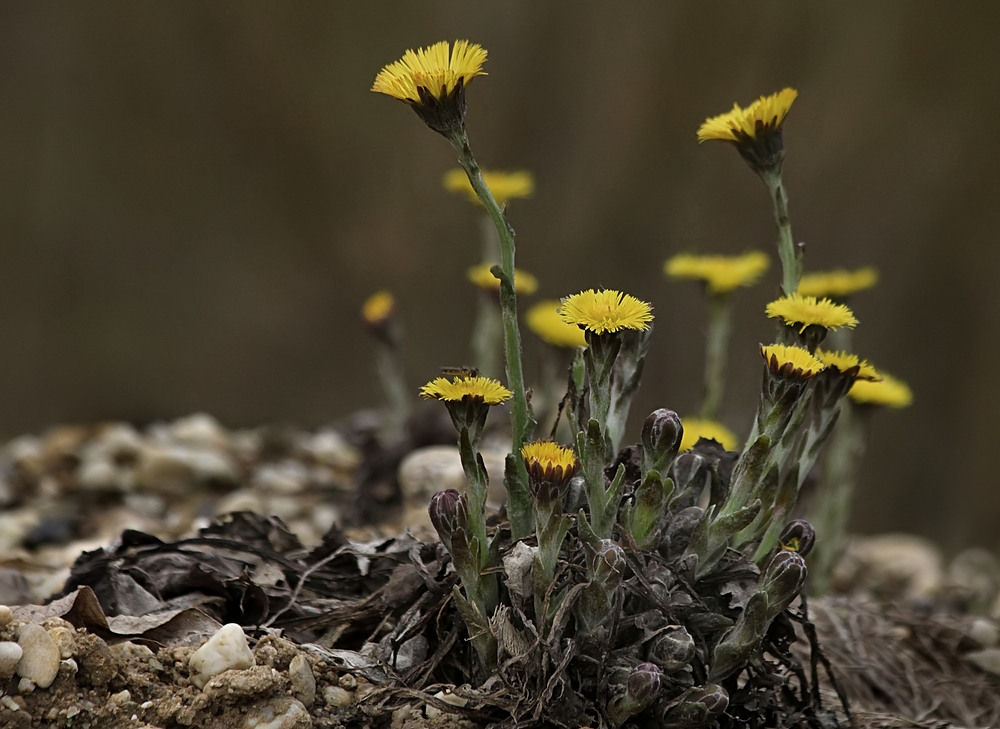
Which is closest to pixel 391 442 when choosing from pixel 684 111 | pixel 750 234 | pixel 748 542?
pixel 748 542

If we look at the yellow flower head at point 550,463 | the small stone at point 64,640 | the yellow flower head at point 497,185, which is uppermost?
the yellow flower head at point 497,185

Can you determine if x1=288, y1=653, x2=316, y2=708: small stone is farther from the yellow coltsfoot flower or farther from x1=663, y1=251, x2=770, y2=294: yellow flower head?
x1=663, y1=251, x2=770, y2=294: yellow flower head

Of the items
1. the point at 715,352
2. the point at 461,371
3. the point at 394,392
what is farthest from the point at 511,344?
the point at 394,392

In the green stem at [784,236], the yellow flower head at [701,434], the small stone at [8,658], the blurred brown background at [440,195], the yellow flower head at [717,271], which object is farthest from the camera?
the blurred brown background at [440,195]

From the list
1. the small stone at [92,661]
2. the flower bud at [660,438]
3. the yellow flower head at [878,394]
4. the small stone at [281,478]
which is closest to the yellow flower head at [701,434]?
the yellow flower head at [878,394]

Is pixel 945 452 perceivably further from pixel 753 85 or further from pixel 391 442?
pixel 391 442

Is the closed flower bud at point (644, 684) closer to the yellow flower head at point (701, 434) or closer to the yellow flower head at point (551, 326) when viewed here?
the yellow flower head at point (701, 434)

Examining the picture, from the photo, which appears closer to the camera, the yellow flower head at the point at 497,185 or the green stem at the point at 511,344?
the green stem at the point at 511,344
